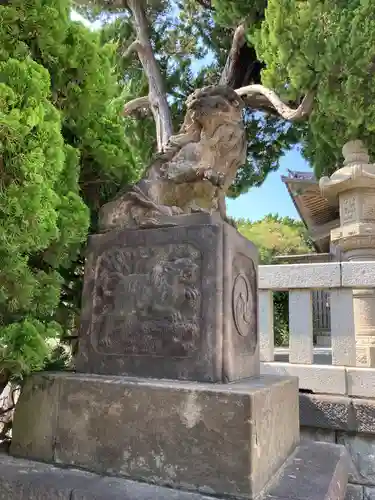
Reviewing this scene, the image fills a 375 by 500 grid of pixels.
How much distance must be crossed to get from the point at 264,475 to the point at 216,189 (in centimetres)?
150

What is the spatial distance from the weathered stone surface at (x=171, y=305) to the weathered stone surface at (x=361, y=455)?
1.09 m

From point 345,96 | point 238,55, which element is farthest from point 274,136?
point 345,96

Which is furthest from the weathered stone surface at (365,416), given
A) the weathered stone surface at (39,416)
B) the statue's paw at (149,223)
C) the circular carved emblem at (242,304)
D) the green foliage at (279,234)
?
the green foliage at (279,234)

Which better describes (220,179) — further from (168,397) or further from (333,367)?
(333,367)

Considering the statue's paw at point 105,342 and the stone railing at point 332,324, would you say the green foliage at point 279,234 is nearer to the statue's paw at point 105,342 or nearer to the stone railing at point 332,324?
the stone railing at point 332,324

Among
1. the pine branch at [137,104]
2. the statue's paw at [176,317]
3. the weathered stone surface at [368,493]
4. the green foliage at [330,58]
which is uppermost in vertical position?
the pine branch at [137,104]

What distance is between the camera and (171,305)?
2010 mm

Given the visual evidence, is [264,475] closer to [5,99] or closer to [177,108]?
[5,99]

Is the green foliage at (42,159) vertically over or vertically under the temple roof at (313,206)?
under

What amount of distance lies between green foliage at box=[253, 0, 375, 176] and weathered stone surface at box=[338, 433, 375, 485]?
4306 millimetres

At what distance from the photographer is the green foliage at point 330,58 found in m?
5.32

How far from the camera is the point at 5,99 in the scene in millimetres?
1752

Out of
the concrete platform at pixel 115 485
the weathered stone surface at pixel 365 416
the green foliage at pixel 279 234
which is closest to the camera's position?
the concrete platform at pixel 115 485

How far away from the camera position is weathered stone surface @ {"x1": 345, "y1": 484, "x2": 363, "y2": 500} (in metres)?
2.58
